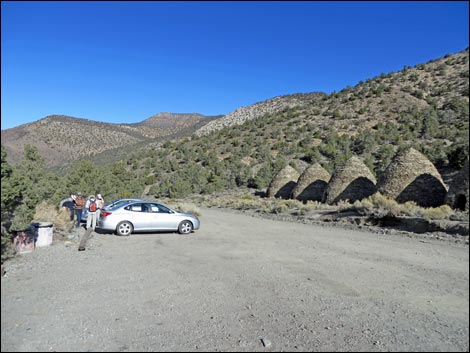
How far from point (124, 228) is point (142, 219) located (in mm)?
726

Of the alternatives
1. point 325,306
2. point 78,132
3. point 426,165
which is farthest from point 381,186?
point 78,132

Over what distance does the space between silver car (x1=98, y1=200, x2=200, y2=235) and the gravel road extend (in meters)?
4.05

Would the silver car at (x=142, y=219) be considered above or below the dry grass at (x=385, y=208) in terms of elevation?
below

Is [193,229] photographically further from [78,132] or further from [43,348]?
[78,132]

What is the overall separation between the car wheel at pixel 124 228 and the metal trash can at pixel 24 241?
154 inches

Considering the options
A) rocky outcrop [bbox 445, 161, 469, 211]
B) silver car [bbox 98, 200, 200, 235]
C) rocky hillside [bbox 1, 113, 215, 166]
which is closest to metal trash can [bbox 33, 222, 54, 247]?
silver car [bbox 98, 200, 200, 235]

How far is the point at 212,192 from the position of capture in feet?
156

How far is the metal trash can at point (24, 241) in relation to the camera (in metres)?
8.28

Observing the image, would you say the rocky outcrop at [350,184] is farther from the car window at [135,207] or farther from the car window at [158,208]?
the car window at [135,207]

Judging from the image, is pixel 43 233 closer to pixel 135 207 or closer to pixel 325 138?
Answer: pixel 135 207

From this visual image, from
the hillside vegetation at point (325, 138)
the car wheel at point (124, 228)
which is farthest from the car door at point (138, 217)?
the hillside vegetation at point (325, 138)

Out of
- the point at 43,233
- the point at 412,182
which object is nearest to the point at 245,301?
the point at 43,233

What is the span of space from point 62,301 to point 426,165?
19.7 meters

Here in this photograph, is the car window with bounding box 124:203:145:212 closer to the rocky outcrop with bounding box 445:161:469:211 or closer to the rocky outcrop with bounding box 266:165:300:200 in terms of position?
the rocky outcrop with bounding box 445:161:469:211
